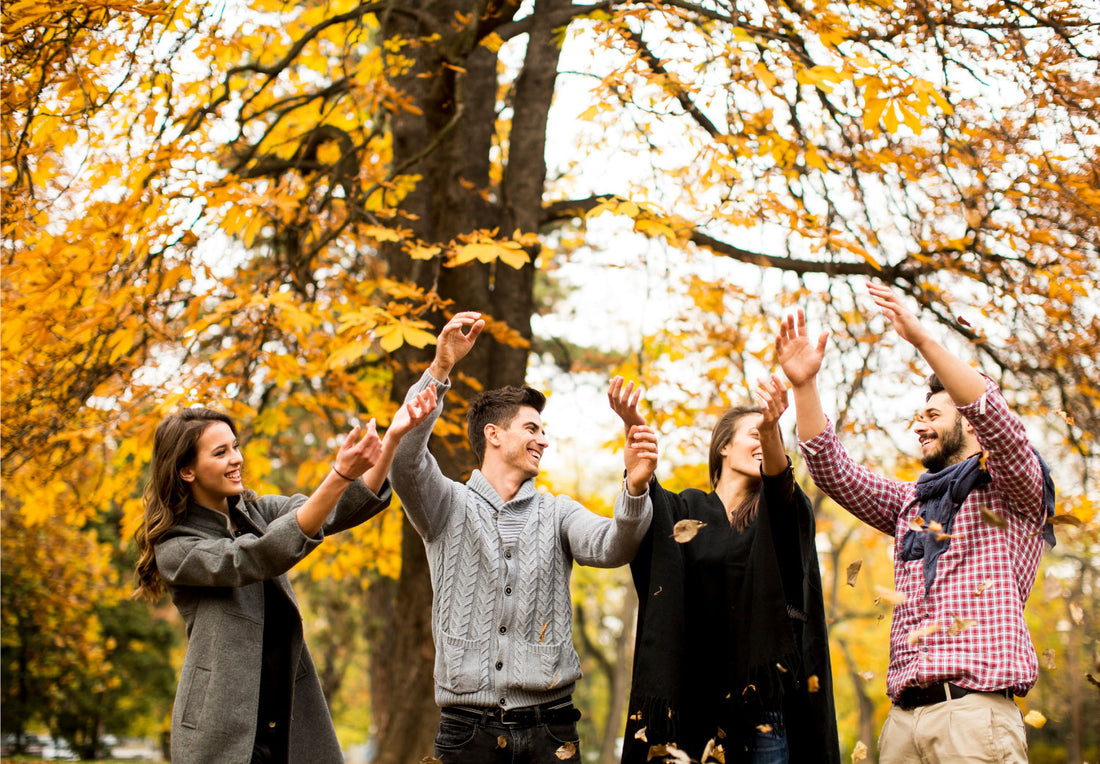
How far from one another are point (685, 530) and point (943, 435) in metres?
0.88

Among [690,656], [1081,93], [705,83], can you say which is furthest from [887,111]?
[690,656]

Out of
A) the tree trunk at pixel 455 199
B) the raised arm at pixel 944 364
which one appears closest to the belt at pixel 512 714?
the raised arm at pixel 944 364

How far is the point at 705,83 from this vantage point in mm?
5074

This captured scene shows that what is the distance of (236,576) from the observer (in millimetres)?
2736

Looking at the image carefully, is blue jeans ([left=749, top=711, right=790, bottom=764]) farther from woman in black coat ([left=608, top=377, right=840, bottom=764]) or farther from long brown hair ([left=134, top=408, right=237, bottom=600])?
long brown hair ([left=134, top=408, right=237, bottom=600])

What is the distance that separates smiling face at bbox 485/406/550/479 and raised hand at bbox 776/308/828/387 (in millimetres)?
836

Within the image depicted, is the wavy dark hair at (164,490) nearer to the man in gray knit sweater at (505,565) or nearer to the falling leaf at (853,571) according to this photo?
the man in gray knit sweater at (505,565)

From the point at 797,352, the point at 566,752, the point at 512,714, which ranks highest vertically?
the point at 797,352

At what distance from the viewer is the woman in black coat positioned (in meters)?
2.89

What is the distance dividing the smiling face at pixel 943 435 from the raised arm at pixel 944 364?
1.33 ft

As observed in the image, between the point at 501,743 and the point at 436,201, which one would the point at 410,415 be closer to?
the point at 501,743

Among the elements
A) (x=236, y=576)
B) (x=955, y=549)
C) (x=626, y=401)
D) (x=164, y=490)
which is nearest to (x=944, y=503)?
(x=955, y=549)

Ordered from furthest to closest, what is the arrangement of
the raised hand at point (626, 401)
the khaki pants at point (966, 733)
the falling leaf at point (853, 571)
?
the falling leaf at point (853, 571) → the raised hand at point (626, 401) → the khaki pants at point (966, 733)

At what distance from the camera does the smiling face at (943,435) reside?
3.05 m
